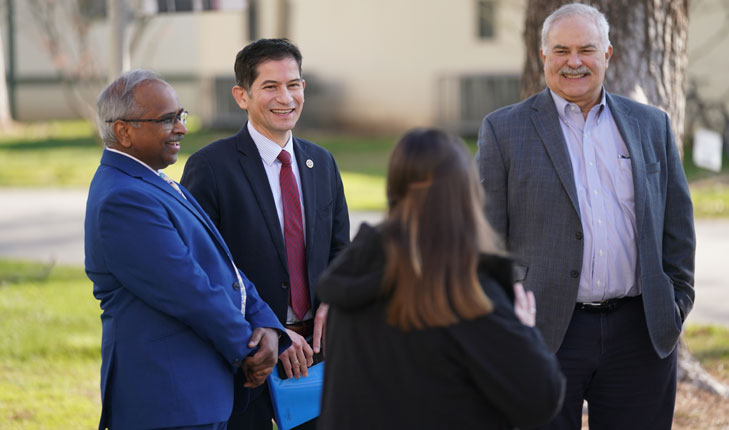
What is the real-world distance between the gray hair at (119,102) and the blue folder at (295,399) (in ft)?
3.48

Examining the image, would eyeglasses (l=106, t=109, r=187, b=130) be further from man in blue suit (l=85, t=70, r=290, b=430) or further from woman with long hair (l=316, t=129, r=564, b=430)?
woman with long hair (l=316, t=129, r=564, b=430)

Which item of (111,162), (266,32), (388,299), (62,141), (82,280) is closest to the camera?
(388,299)

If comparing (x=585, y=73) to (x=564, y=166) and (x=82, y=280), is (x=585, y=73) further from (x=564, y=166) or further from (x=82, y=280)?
(x=82, y=280)

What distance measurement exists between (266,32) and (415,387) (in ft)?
80.4

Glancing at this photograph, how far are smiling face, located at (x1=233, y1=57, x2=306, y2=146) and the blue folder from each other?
964mm

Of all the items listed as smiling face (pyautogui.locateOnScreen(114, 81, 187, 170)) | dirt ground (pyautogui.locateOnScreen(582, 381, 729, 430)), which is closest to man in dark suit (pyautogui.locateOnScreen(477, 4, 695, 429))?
smiling face (pyautogui.locateOnScreen(114, 81, 187, 170))

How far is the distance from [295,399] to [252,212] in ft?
2.33

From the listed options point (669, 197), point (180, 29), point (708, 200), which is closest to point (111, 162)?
point (669, 197)

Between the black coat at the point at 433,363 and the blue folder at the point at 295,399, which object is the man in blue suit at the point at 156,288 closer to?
the blue folder at the point at 295,399

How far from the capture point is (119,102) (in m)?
3.23

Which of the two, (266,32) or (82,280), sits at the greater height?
(266,32)

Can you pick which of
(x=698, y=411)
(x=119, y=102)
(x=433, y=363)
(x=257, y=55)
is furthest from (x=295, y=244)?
(x=698, y=411)

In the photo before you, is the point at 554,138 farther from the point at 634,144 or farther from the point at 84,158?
the point at 84,158

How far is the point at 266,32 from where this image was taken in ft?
85.8
